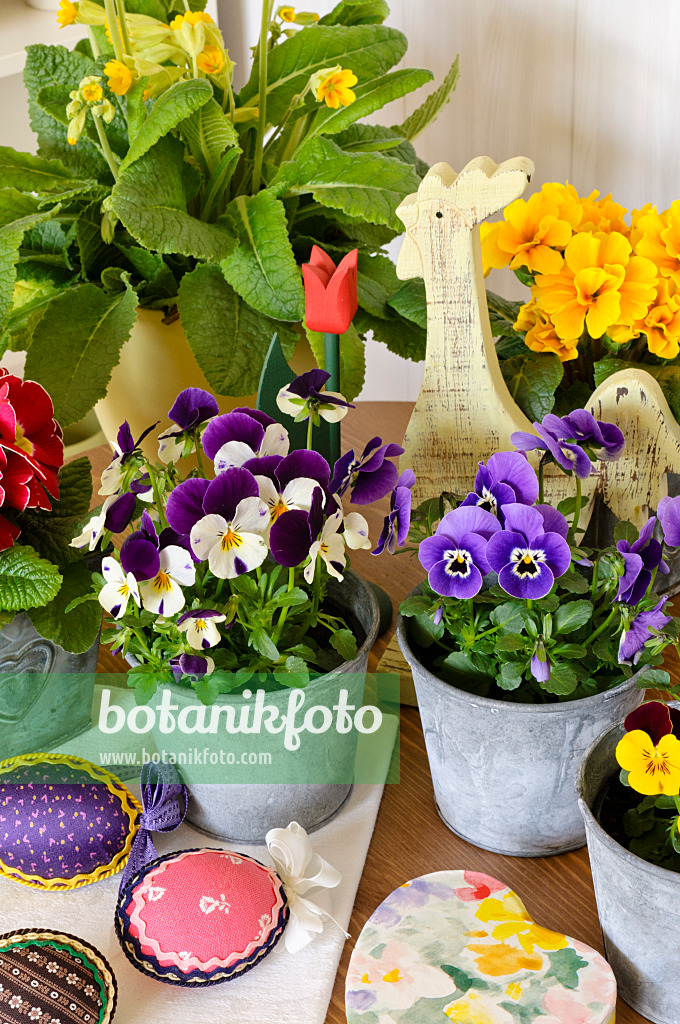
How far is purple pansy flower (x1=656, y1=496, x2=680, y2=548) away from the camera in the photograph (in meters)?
0.50

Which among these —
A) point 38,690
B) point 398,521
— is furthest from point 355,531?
point 38,690

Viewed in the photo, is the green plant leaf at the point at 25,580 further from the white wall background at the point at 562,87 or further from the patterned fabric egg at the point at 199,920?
the white wall background at the point at 562,87

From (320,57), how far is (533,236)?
0.39 metres

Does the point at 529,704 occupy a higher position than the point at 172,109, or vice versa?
the point at 172,109

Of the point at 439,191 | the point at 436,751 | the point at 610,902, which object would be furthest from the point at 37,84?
the point at 610,902

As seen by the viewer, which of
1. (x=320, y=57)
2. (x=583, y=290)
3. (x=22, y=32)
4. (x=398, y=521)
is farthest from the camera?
(x=22, y=32)

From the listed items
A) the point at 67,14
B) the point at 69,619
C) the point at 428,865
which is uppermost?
the point at 67,14

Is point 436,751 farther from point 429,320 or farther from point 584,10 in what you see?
point 584,10

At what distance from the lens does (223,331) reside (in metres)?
0.81

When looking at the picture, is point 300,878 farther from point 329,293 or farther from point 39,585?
point 329,293

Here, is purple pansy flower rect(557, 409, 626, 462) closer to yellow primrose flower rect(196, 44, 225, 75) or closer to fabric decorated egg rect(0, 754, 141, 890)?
fabric decorated egg rect(0, 754, 141, 890)

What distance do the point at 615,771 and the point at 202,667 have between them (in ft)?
0.74

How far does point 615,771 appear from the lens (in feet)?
1.65

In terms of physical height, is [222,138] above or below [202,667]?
above
